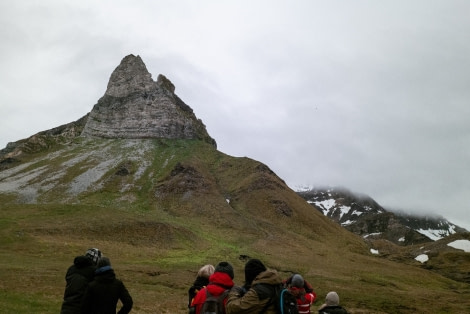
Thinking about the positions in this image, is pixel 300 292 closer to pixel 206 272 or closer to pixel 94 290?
pixel 206 272

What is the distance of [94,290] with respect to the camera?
30.3 ft

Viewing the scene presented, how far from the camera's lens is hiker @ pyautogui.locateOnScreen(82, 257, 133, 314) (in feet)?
30.3

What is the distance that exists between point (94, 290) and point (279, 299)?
4.55 meters

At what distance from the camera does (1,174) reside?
9781 cm

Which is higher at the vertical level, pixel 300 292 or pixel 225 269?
pixel 225 269

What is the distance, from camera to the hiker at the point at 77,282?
31.6ft

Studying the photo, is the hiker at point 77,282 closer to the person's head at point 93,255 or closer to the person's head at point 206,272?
the person's head at point 93,255

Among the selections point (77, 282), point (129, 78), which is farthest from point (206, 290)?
point (129, 78)

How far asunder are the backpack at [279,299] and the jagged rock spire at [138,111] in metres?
130

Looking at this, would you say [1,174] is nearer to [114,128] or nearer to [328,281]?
[114,128]

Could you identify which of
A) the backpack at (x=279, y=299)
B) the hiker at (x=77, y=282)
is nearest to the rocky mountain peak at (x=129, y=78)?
the hiker at (x=77, y=282)

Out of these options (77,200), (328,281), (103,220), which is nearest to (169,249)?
(103,220)

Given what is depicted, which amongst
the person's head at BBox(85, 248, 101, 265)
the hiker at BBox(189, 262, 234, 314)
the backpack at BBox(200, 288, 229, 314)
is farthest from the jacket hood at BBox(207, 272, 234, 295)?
the person's head at BBox(85, 248, 101, 265)

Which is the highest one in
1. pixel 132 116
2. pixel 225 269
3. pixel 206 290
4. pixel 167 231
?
pixel 132 116
